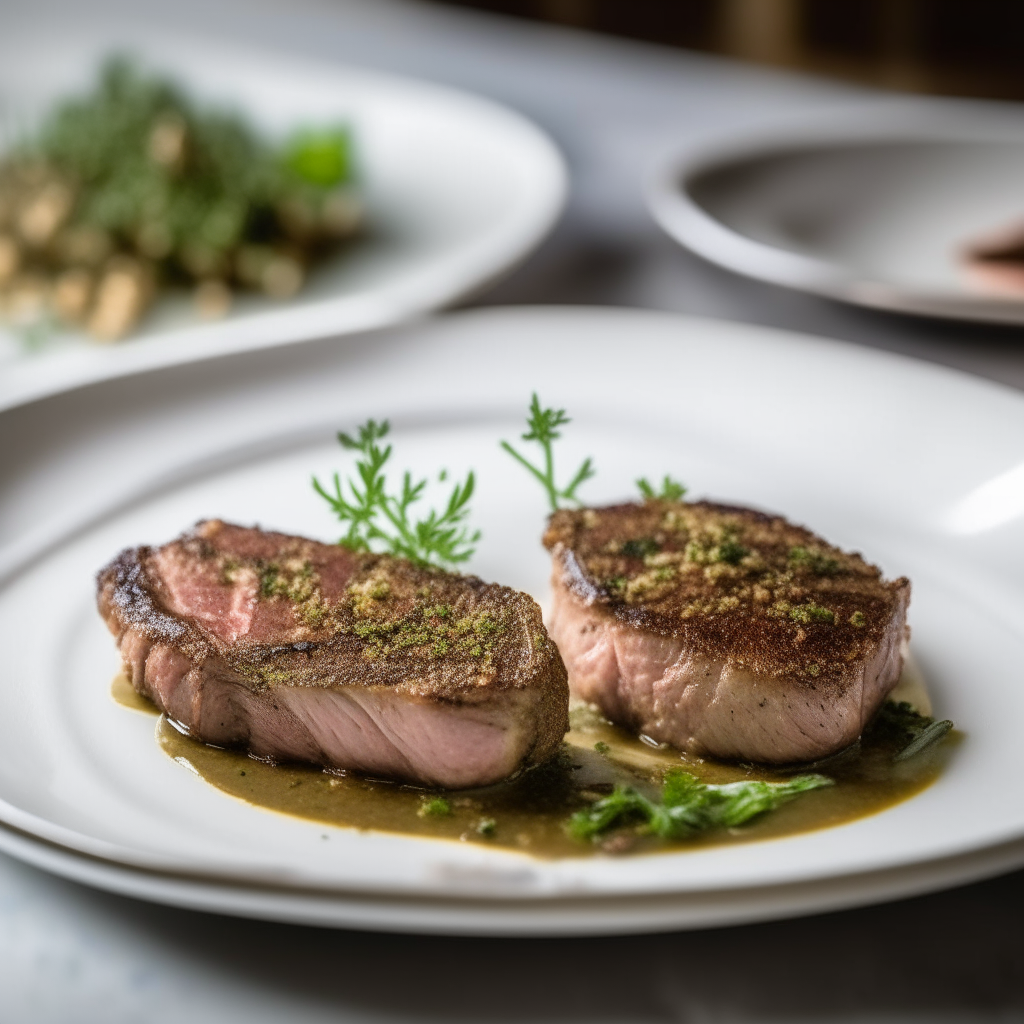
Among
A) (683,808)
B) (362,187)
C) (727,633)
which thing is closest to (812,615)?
(727,633)

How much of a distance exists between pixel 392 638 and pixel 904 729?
97cm

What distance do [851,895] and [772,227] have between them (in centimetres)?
340

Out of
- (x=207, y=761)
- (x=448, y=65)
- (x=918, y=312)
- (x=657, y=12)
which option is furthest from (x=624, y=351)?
(x=657, y=12)

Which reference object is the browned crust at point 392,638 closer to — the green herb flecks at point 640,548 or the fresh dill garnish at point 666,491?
the green herb flecks at point 640,548

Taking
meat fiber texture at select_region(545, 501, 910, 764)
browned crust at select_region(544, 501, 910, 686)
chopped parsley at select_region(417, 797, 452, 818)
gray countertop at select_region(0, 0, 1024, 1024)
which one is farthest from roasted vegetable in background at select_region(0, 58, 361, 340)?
gray countertop at select_region(0, 0, 1024, 1024)

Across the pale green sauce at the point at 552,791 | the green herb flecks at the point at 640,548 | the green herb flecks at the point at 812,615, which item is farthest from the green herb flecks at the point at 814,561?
the pale green sauce at the point at 552,791

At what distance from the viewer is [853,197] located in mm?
5074

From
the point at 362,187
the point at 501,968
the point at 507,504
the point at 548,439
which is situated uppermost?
the point at 362,187

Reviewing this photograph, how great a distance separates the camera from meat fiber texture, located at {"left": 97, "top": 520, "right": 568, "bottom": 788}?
231 cm

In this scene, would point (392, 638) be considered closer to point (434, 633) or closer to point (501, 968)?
point (434, 633)

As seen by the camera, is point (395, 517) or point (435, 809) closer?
point (435, 809)

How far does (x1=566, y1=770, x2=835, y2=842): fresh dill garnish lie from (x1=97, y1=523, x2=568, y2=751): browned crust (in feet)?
0.79

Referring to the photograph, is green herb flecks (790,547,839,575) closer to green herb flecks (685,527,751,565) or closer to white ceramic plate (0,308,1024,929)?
green herb flecks (685,527,751,565)

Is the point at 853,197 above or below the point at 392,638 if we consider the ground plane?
above
